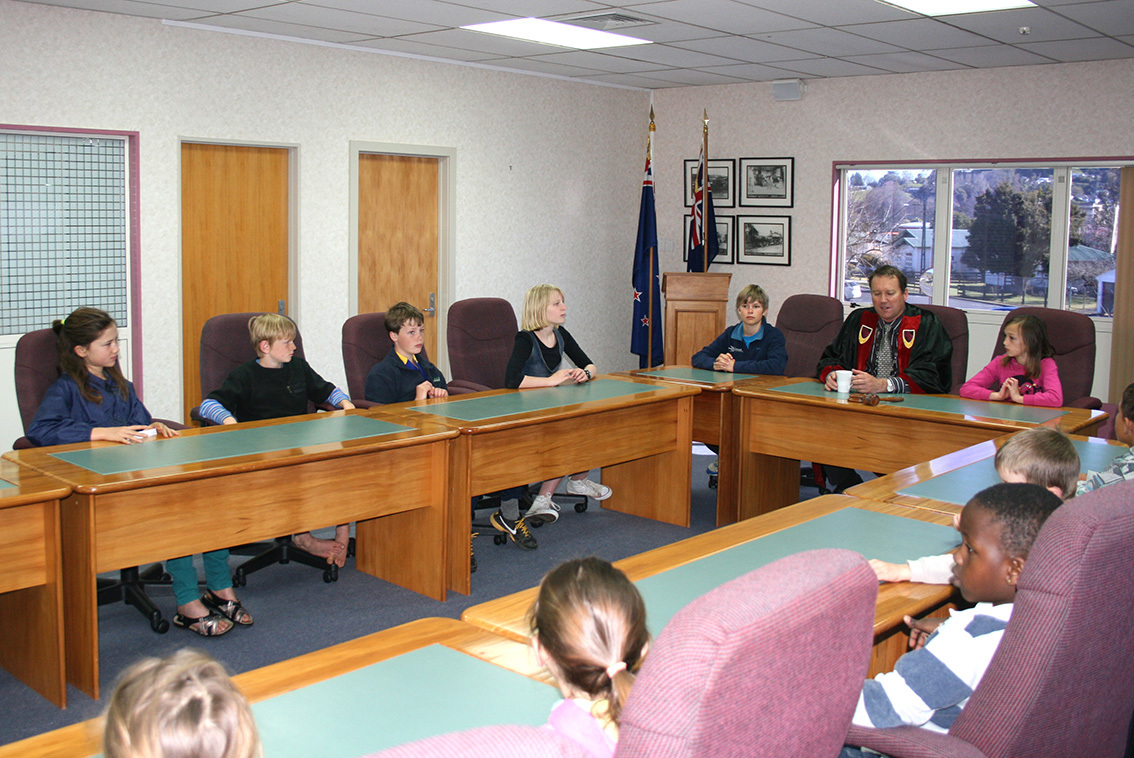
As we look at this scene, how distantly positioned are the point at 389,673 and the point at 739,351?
3803 mm

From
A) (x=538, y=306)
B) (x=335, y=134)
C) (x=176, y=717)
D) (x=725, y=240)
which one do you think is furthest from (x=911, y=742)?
(x=725, y=240)

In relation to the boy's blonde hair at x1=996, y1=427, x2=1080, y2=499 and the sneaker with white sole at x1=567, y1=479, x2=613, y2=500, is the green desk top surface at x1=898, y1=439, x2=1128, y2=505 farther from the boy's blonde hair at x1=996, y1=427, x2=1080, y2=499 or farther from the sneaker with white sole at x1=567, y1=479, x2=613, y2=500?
the sneaker with white sole at x1=567, y1=479, x2=613, y2=500

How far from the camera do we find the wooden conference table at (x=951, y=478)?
2743 millimetres

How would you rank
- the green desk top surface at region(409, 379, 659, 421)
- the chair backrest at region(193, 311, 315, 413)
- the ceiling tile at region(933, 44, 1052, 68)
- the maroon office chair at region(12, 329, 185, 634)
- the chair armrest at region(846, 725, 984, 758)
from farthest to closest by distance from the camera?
the ceiling tile at region(933, 44, 1052, 68) → the chair backrest at region(193, 311, 315, 413) → the green desk top surface at region(409, 379, 659, 421) → the maroon office chair at region(12, 329, 185, 634) → the chair armrest at region(846, 725, 984, 758)

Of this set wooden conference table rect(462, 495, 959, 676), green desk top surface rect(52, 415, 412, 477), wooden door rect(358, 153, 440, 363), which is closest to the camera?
wooden conference table rect(462, 495, 959, 676)

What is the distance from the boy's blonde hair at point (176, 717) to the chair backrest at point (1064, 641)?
1.09 meters

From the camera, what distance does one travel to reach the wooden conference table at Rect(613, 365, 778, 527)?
4.73 m

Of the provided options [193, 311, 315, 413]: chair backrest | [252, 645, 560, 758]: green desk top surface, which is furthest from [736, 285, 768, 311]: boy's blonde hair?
[252, 645, 560, 758]: green desk top surface

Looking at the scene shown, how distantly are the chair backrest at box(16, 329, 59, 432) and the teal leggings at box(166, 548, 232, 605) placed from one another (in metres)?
0.75

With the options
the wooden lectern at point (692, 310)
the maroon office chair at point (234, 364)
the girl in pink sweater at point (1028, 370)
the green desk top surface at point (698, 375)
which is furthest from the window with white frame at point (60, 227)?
the girl in pink sweater at point (1028, 370)

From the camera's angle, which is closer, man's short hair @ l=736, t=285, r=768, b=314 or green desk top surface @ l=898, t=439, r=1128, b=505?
green desk top surface @ l=898, t=439, r=1128, b=505

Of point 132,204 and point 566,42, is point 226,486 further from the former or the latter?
point 566,42

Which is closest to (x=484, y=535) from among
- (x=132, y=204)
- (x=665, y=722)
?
(x=132, y=204)

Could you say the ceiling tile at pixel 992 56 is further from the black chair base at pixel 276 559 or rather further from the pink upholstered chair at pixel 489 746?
the pink upholstered chair at pixel 489 746
